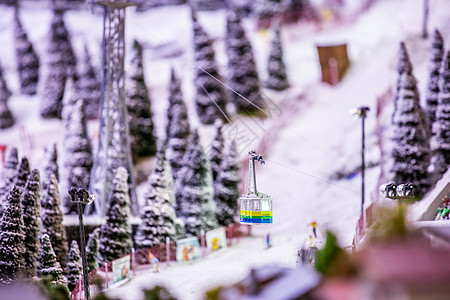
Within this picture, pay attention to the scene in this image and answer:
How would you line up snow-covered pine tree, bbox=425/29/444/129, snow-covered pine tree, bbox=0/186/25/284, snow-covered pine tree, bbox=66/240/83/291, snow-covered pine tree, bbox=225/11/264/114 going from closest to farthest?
snow-covered pine tree, bbox=0/186/25/284
snow-covered pine tree, bbox=66/240/83/291
snow-covered pine tree, bbox=425/29/444/129
snow-covered pine tree, bbox=225/11/264/114

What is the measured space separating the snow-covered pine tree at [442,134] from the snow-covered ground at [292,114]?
3375mm

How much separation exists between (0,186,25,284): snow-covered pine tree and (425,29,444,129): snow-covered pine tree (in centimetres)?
2039

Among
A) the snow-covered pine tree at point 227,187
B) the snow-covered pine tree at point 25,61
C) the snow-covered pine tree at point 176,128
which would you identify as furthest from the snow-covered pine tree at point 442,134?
the snow-covered pine tree at point 25,61

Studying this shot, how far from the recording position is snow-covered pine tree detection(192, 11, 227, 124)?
143ft

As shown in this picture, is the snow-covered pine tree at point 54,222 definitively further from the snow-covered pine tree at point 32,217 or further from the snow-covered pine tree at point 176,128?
the snow-covered pine tree at point 176,128

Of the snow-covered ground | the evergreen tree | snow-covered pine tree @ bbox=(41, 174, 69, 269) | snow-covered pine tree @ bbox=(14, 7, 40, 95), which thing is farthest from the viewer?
snow-covered pine tree @ bbox=(14, 7, 40, 95)

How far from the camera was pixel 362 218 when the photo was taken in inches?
1140

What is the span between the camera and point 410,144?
33.3 metres

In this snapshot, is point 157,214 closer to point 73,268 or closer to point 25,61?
point 73,268

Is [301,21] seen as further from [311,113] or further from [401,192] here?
[401,192]

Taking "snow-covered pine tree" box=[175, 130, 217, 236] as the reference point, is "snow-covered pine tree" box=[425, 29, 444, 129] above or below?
above

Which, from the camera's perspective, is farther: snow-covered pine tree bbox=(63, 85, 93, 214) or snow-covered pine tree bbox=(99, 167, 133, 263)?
snow-covered pine tree bbox=(63, 85, 93, 214)

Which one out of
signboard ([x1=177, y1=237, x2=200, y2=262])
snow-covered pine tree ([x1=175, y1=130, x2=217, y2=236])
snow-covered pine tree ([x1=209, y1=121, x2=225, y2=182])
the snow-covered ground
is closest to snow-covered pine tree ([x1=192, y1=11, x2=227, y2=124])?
the snow-covered ground

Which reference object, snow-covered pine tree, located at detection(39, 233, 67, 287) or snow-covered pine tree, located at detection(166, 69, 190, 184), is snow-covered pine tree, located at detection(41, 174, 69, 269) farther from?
snow-covered pine tree, located at detection(166, 69, 190, 184)
